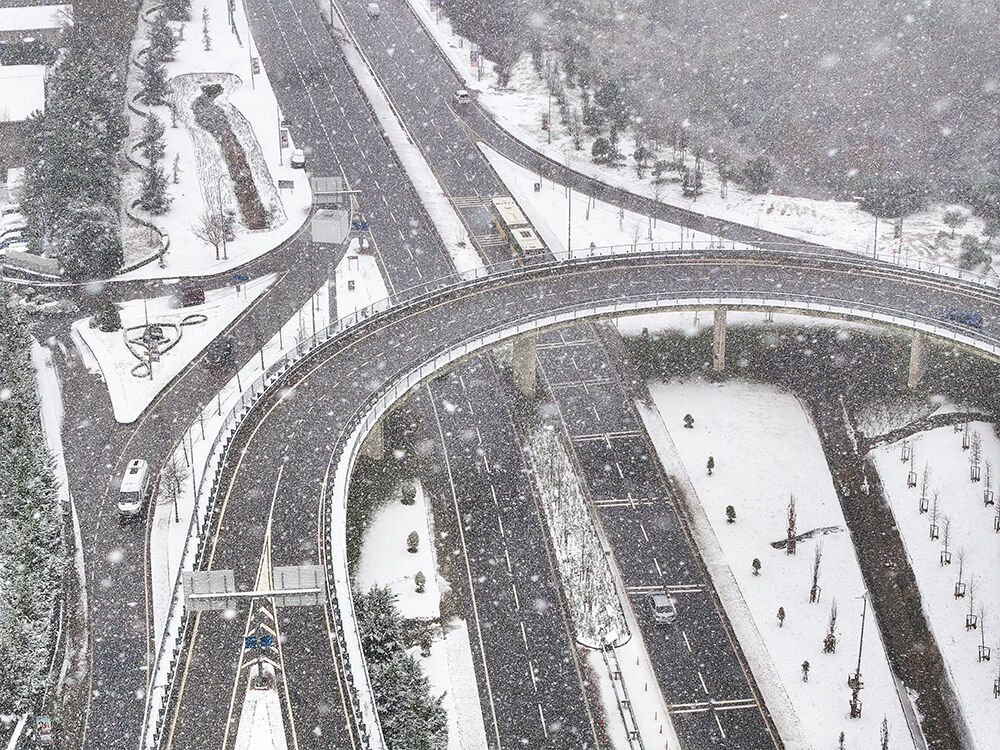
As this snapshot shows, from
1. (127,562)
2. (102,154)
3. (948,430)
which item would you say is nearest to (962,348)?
(948,430)

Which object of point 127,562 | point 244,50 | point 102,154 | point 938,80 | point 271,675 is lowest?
point 271,675

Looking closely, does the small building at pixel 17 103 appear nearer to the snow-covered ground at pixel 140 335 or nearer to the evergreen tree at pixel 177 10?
the evergreen tree at pixel 177 10

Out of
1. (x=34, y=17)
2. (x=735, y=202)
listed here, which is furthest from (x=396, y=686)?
(x=34, y=17)

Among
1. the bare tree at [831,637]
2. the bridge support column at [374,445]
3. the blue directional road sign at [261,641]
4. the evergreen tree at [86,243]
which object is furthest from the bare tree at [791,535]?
the evergreen tree at [86,243]

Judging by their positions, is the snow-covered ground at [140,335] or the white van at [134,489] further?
the snow-covered ground at [140,335]

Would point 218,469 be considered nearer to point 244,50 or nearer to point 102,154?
point 102,154

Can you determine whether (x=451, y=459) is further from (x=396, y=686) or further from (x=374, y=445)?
(x=396, y=686)
